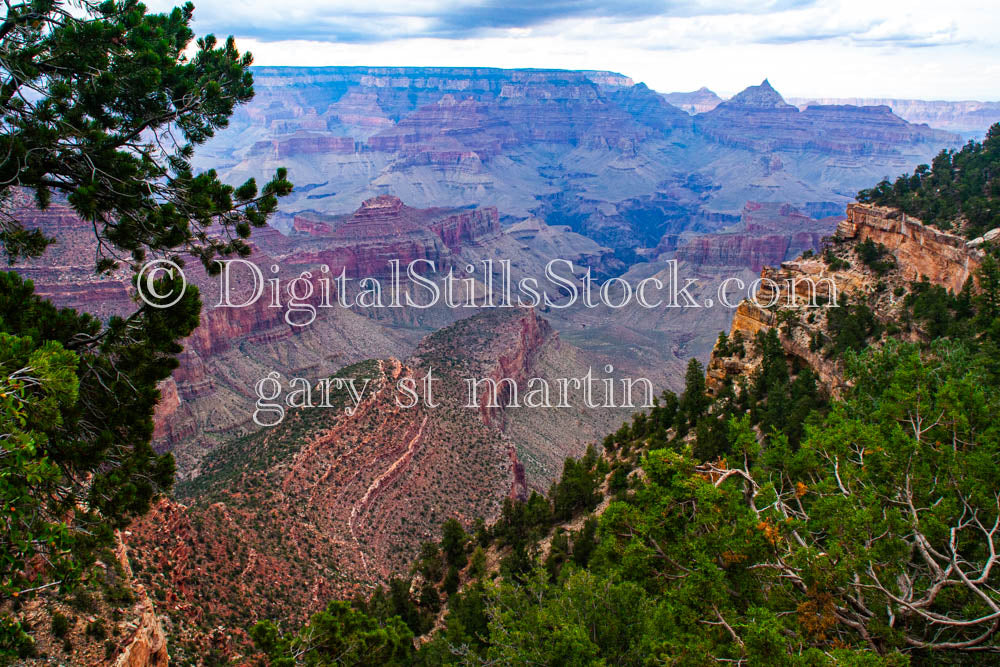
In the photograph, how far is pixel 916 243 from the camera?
29844mm

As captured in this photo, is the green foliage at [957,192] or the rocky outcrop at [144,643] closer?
the rocky outcrop at [144,643]

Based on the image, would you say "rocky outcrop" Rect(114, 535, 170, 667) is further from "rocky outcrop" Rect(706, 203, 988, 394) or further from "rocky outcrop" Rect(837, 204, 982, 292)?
"rocky outcrop" Rect(837, 204, 982, 292)

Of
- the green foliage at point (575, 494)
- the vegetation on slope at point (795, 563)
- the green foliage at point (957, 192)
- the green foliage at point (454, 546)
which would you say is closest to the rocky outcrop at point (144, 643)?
the vegetation on slope at point (795, 563)

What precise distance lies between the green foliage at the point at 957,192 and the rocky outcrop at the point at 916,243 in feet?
2.72

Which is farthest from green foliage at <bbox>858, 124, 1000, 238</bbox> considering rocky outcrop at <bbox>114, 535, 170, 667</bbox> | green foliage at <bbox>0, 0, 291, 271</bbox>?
rocky outcrop at <bbox>114, 535, 170, 667</bbox>

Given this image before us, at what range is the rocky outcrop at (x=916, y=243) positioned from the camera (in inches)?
1015

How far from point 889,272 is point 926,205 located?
470 cm

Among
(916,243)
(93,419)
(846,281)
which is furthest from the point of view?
(846,281)

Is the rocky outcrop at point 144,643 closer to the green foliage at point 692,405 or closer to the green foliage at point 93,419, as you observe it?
the green foliage at point 93,419

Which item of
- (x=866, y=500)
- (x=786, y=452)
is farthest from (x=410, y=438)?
(x=866, y=500)

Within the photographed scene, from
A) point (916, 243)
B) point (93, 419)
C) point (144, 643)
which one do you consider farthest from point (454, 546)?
point (916, 243)

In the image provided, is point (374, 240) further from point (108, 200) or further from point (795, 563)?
point (795, 563)

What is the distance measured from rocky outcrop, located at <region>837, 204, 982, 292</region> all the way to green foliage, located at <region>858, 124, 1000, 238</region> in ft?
2.72

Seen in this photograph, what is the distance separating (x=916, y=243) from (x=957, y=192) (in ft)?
17.4
